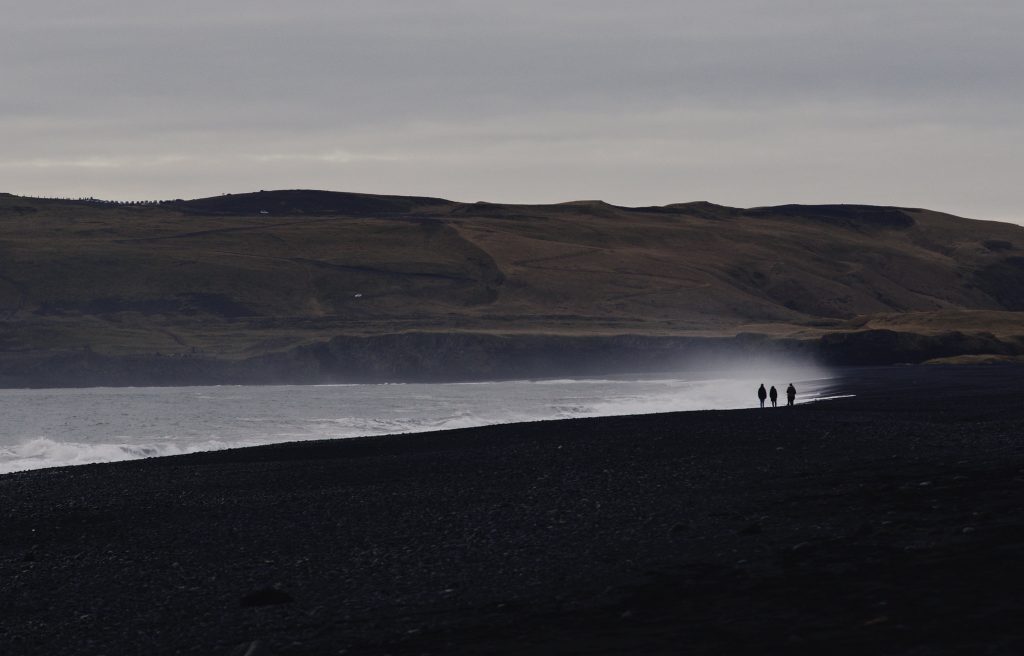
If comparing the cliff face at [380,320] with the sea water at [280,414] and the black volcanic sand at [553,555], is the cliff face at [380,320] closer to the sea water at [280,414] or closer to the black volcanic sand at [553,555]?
the sea water at [280,414]

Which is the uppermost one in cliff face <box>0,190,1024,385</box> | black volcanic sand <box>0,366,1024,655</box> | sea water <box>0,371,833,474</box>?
cliff face <box>0,190,1024,385</box>

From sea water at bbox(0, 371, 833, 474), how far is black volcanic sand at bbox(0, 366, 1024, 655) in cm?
1817

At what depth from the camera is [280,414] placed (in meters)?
68.4

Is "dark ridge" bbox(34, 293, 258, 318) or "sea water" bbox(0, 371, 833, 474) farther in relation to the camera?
"dark ridge" bbox(34, 293, 258, 318)

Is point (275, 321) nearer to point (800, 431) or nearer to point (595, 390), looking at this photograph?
point (595, 390)

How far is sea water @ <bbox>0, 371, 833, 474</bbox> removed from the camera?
48250mm

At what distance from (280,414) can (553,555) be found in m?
53.4

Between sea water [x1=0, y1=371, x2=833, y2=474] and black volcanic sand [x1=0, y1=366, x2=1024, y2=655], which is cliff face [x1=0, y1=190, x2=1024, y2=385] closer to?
sea water [x1=0, y1=371, x2=833, y2=474]

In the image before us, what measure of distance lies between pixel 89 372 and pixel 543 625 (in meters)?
137

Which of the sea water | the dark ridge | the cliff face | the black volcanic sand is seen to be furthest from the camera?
the dark ridge

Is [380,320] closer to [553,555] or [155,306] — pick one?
[155,306]

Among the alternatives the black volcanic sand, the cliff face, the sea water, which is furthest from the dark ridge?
the black volcanic sand

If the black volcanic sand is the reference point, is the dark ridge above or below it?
above

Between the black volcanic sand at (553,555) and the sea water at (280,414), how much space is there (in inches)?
715
